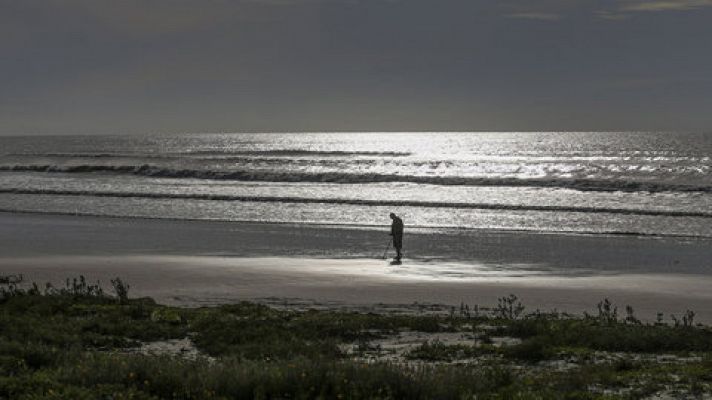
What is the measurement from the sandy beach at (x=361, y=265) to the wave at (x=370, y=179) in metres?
28.4

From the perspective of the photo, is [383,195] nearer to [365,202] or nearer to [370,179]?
[365,202]

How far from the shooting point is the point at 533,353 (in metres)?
11.2

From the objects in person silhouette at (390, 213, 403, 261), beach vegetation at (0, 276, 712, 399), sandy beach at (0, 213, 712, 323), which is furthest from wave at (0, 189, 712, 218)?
beach vegetation at (0, 276, 712, 399)

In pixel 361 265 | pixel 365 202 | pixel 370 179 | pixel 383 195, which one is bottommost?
pixel 361 265

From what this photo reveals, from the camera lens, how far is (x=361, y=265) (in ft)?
77.1

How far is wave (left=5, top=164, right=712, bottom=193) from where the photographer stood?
192 feet

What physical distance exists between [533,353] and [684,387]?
2.34 metres

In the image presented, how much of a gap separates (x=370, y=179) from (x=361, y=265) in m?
45.5

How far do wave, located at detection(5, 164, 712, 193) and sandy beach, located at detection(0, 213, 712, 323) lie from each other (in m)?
28.4

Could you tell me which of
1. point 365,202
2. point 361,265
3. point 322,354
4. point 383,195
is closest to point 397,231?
point 361,265

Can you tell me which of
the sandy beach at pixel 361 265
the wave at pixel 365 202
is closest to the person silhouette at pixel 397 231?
the sandy beach at pixel 361 265

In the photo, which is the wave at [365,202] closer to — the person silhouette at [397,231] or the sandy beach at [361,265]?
the sandy beach at [361,265]

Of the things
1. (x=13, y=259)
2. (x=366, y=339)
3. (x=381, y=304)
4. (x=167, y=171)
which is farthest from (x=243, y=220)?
(x=167, y=171)

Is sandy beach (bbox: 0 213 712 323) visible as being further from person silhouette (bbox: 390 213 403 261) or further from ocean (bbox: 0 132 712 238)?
ocean (bbox: 0 132 712 238)
